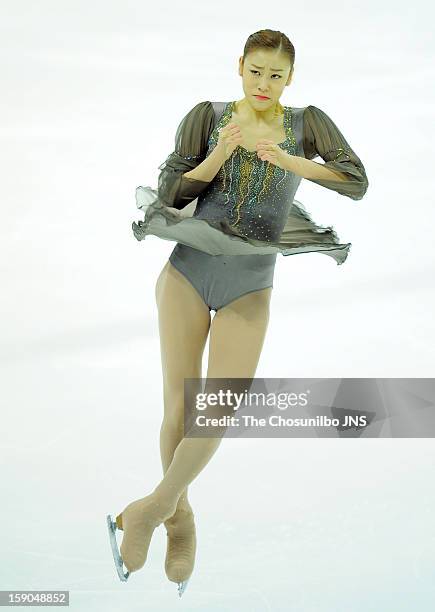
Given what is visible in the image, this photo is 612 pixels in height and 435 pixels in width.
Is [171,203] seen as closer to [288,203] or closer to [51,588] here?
[288,203]

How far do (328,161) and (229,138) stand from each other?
12.8 inches

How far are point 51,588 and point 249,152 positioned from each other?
1766mm

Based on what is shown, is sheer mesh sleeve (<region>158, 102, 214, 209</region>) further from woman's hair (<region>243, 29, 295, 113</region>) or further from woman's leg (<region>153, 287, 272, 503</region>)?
woman's leg (<region>153, 287, 272, 503</region>)

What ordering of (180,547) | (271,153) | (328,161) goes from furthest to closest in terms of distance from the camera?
(180,547) < (328,161) < (271,153)

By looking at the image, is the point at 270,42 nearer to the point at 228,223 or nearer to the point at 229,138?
the point at 229,138

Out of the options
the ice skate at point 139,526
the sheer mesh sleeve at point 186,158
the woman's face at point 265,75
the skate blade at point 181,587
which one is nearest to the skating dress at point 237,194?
the sheer mesh sleeve at point 186,158

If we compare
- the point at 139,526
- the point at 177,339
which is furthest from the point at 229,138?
the point at 139,526

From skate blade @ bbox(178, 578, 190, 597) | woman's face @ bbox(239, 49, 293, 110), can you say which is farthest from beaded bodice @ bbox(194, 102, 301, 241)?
skate blade @ bbox(178, 578, 190, 597)

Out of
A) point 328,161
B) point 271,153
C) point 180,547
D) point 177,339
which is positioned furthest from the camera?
point 180,547

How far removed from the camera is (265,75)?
136 inches

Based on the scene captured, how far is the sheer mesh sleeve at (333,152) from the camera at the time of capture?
3.43 meters

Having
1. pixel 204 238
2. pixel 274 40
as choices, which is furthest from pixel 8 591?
pixel 274 40

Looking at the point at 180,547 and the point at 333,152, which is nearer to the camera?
the point at 333,152

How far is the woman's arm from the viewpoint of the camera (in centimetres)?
338
